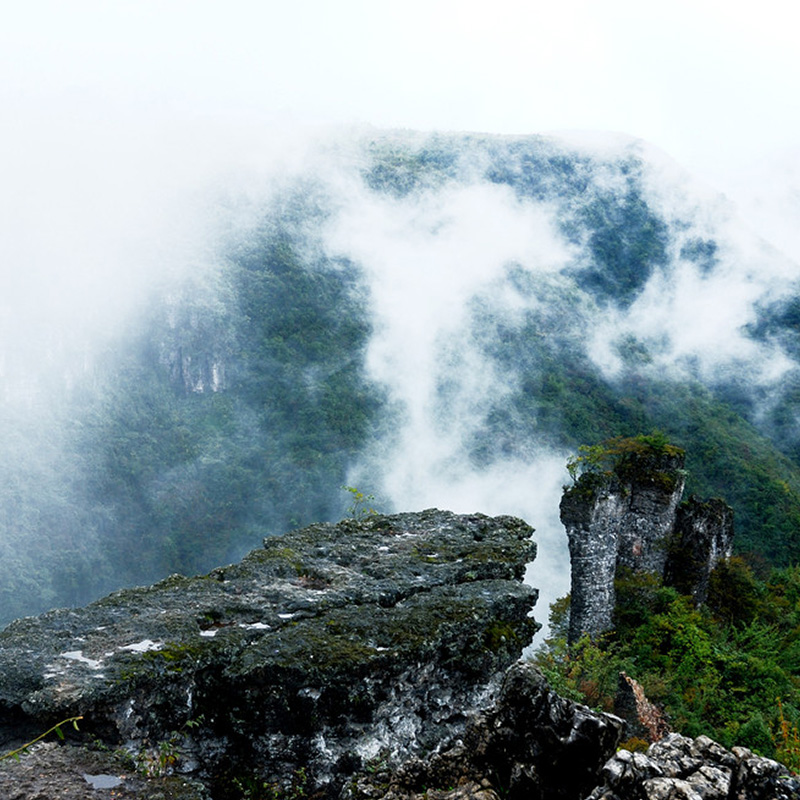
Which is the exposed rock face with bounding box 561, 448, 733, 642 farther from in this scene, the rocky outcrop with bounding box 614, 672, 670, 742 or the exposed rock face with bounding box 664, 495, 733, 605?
the rocky outcrop with bounding box 614, 672, 670, 742

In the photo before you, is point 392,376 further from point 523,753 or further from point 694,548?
point 523,753

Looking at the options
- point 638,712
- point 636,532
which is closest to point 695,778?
point 638,712

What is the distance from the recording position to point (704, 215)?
102125mm

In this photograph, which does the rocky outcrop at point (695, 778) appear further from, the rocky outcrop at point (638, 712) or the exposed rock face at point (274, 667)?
the rocky outcrop at point (638, 712)

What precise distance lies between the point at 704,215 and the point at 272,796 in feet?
375

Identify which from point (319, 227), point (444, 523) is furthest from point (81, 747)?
point (319, 227)

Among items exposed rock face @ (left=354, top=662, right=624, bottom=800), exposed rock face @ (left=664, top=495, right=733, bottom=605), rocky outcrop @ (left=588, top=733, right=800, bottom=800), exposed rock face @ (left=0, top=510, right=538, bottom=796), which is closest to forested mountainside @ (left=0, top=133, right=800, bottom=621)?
exposed rock face @ (left=664, top=495, right=733, bottom=605)

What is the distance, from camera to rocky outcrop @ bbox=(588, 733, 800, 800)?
205 centimetres

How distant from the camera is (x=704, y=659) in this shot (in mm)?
13672

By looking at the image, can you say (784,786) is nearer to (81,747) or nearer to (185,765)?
(185,765)

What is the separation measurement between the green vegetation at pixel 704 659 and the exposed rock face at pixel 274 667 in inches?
244

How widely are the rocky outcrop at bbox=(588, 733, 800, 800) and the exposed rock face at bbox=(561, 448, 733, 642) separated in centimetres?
1232

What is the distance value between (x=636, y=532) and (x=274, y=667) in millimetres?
14548

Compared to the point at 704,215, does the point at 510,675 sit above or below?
below
